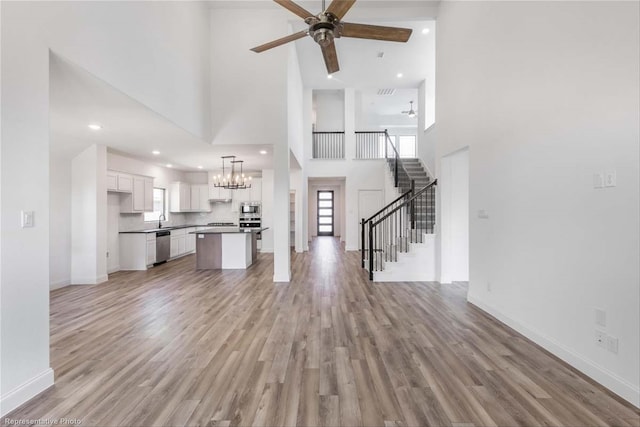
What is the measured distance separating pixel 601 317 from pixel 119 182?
7.97 metres

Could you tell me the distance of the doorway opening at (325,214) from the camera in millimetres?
14344

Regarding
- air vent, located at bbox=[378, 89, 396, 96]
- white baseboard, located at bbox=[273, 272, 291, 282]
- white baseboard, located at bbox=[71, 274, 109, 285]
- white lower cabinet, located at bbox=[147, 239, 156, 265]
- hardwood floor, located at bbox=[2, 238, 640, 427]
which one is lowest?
hardwood floor, located at bbox=[2, 238, 640, 427]

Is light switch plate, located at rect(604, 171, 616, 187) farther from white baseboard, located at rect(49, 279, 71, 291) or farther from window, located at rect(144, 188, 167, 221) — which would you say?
window, located at rect(144, 188, 167, 221)

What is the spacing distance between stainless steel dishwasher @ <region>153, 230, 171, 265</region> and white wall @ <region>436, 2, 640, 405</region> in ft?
22.5

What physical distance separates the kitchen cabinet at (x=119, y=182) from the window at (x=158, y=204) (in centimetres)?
138

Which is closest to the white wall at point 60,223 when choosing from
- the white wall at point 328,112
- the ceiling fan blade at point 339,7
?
the ceiling fan blade at point 339,7

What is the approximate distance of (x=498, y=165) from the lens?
3490mm

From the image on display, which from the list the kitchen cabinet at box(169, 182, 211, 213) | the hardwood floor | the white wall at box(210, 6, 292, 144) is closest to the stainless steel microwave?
the kitchen cabinet at box(169, 182, 211, 213)

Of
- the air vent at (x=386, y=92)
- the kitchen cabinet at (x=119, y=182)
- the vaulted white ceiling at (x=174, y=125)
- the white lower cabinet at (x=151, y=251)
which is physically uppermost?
the air vent at (x=386, y=92)

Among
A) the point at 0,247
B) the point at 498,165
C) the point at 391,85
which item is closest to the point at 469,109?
the point at 498,165

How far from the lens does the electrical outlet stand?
2.21 m

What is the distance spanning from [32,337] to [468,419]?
3065mm

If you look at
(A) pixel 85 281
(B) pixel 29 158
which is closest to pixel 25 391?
(B) pixel 29 158

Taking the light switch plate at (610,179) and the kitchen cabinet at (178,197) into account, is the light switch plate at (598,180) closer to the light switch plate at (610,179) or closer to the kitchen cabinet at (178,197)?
the light switch plate at (610,179)
